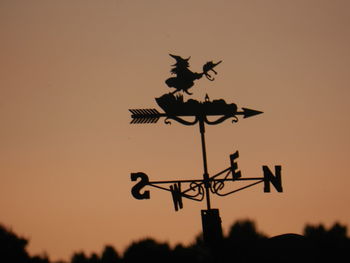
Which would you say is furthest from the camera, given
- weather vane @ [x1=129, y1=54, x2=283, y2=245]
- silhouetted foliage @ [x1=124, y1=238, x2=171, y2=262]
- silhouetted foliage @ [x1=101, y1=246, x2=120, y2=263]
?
silhouetted foliage @ [x1=101, y1=246, x2=120, y2=263]

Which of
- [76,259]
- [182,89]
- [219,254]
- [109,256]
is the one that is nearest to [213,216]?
[219,254]

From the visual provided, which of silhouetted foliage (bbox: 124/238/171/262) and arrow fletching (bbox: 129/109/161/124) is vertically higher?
arrow fletching (bbox: 129/109/161/124)

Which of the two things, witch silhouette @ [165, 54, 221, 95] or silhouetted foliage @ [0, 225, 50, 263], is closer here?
witch silhouette @ [165, 54, 221, 95]

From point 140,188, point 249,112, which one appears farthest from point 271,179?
point 140,188

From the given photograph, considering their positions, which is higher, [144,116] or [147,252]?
[144,116]

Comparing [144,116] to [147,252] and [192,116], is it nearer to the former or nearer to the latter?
[192,116]

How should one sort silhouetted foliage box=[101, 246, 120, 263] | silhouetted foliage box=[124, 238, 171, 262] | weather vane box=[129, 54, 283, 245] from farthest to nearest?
silhouetted foliage box=[101, 246, 120, 263] → silhouetted foliage box=[124, 238, 171, 262] → weather vane box=[129, 54, 283, 245]

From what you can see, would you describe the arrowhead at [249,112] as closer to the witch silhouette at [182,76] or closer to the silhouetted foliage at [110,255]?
the witch silhouette at [182,76]

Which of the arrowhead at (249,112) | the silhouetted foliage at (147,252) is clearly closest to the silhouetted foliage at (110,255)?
the silhouetted foliage at (147,252)

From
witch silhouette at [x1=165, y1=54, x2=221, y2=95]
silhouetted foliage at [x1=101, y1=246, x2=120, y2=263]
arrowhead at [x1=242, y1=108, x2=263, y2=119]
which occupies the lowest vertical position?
silhouetted foliage at [x1=101, y1=246, x2=120, y2=263]

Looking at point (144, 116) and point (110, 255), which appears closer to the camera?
point (144, 116)

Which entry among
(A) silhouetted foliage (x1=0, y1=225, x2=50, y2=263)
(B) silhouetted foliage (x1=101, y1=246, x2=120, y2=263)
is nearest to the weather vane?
(A) silhouetted foliage (x1=0, y1=225, x2=50, y2=263)

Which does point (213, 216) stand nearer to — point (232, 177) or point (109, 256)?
point (232, 177)

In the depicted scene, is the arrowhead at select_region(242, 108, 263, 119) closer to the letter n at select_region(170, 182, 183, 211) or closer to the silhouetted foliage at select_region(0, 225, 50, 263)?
the letter n at select_region(170, 182, 183, 211)
